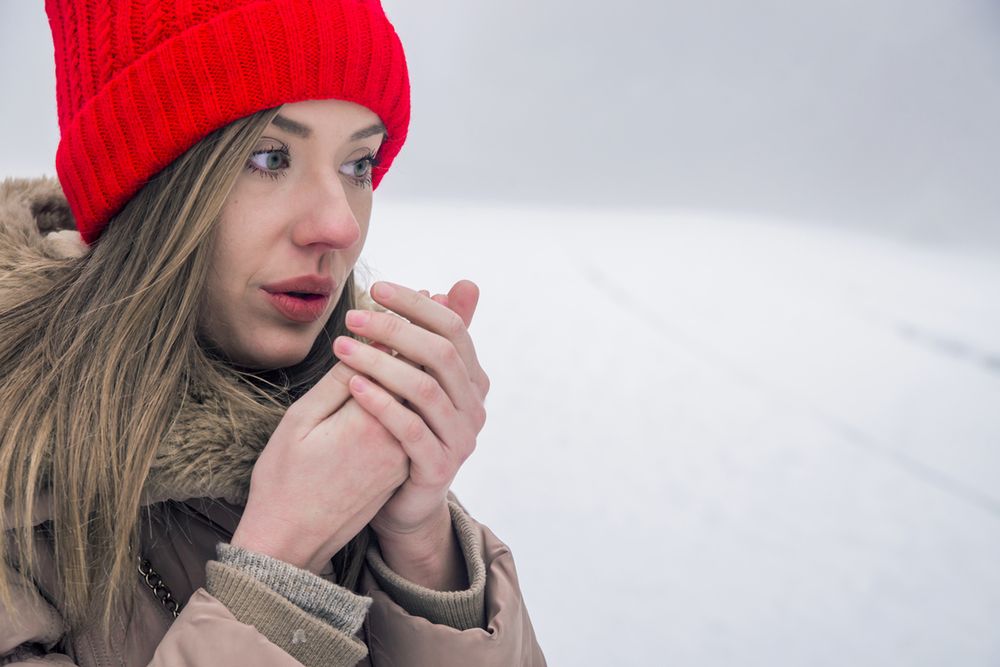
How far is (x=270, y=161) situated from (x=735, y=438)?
1618mm

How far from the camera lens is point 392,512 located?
0.77m

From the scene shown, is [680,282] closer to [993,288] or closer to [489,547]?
[993,288]

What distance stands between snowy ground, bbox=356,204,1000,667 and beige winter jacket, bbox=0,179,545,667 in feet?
2.32

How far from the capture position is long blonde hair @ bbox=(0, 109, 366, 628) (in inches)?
27.2

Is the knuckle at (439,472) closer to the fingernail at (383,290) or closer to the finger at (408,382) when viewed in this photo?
the finger at (408,382)

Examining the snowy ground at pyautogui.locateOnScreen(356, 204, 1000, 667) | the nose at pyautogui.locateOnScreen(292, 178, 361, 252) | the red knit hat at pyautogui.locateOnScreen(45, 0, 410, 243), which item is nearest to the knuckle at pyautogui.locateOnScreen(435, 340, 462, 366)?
the nose at pyautogui.locateOnScreen(292, 178, 361, 252)

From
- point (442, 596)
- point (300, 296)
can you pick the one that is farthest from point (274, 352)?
point (442, 596)

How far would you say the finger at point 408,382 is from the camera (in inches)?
27.5

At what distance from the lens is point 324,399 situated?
2.34 ft

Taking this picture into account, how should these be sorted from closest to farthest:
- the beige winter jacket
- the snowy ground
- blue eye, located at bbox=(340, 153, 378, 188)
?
the beige winter jacket < blue eye, located at bbox=(340, 153, 378, 188) < the snowy ground

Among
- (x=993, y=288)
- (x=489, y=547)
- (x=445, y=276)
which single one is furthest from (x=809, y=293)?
(x=489, y=547)

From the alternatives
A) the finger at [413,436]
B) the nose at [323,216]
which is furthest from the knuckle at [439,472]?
the nose at [323,216]

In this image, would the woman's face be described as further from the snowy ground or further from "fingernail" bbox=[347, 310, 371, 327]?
the snowy ground

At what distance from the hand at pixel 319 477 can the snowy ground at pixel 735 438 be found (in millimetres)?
853
